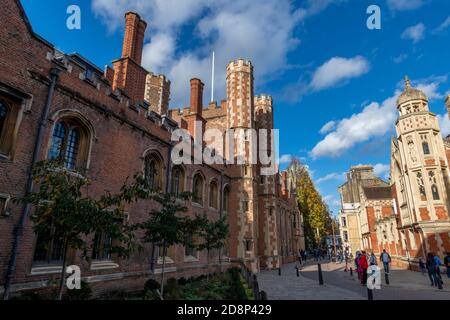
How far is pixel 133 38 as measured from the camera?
14883 millimetres

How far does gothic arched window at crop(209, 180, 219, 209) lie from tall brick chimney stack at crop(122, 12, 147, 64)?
36.1ft

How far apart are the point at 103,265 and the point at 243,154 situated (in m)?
17.4

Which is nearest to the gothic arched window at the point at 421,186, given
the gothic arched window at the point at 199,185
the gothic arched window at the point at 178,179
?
the gothic arched window at the point at 199,185

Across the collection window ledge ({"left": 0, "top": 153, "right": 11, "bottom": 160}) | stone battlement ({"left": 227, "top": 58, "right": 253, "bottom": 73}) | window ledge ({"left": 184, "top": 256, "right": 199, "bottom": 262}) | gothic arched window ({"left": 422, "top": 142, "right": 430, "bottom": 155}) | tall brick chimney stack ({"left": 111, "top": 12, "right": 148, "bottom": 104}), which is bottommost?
window ledge ({"left": 184, "top": 256, "right": 199, "bottom": 262})

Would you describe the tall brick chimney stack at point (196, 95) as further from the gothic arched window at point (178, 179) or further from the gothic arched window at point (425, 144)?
the gothic arched window at point (425, 144)

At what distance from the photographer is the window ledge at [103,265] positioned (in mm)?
10682

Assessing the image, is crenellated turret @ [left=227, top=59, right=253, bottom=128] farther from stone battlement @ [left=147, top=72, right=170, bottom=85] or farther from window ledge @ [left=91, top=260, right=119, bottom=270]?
window ledge @ [left=91, top=260, right=119, bottom=270]

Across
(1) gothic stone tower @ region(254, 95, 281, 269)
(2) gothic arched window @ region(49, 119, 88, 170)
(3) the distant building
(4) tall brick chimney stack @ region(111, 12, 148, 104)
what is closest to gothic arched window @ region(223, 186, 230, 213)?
(1) gothic stone tower @ region(254, 95, 281, 269)

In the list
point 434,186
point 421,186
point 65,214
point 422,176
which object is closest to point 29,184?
point 65,214

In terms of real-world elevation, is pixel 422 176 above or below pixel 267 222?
above

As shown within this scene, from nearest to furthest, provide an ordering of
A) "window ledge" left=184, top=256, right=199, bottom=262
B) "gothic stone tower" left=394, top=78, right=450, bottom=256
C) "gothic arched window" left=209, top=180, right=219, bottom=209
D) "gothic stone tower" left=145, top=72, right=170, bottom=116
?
"window ledge" left=184, top=256, right=199, bottom=262
"gothic stone tower" left=394, top=78, right=450, bottom=256
"gothic arched window" left=209, top=180, right=219, bottom=209
"gothic stone tower" left=145, top=72, right=170, bottom=116

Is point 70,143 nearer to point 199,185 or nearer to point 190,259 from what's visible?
point 190,259

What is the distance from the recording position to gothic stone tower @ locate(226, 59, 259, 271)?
24.1m
